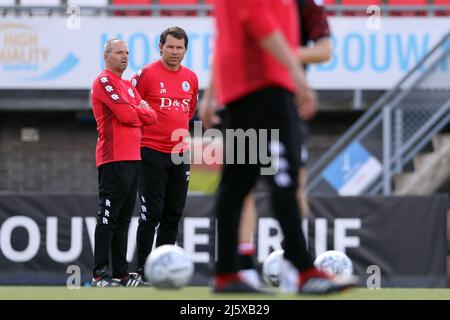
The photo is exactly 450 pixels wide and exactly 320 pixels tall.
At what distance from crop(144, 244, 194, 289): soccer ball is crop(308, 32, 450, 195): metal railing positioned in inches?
301

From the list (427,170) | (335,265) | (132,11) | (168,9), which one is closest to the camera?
(335,265)

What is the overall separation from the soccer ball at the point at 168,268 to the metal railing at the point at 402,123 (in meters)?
7.64

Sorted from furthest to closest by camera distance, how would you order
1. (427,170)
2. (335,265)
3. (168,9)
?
(168,9) < (427,170) < (335,265)

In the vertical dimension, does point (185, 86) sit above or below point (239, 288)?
above

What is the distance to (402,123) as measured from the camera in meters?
14.3

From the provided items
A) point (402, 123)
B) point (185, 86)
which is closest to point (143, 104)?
point (185, 86)

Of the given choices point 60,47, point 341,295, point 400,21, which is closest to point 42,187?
point 60,47

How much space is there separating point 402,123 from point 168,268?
838 cm

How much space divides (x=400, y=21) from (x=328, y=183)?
3.22m

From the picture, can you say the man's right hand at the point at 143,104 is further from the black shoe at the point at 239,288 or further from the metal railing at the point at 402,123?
the metal railing at the point at 402,123

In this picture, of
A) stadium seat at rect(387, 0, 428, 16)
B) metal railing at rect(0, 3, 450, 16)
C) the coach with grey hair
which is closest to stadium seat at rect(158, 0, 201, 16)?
metal railing at rect(0, 3, 450, 16)

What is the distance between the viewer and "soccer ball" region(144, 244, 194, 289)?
6426mm

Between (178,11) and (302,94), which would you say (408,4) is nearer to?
(178,11)

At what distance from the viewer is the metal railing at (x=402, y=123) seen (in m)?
14.1
